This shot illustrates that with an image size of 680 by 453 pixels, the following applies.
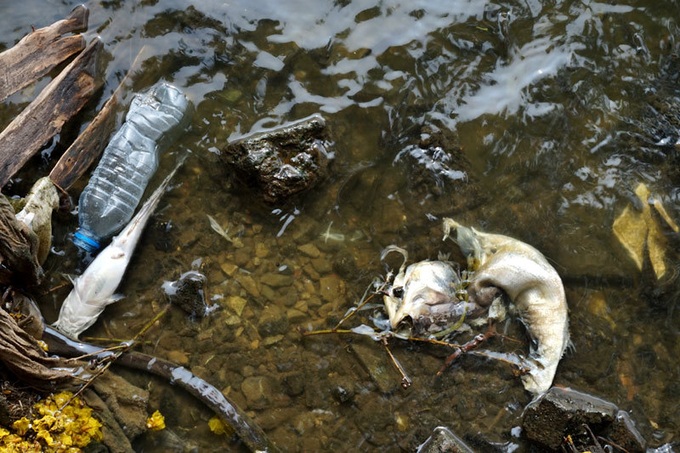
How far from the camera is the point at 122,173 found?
482 centimetres

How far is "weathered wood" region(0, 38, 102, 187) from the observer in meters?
4.52

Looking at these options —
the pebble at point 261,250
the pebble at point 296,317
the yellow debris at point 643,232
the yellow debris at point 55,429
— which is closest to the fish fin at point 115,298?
the yellow debris at point 55,429

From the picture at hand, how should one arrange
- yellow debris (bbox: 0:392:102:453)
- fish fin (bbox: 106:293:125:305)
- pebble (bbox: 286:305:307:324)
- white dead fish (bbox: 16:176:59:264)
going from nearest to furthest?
1. yellow debris (bbox: 0:392:102:453)
2. white dead fish (bbox: 16:176:59:264)
3. fish fin (bbox: 106:293:125:305)
4. pebble (bbox: 286:305:307:324)

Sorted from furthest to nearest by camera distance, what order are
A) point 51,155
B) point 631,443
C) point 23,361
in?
point 51,155, point 631,443, point 23,361

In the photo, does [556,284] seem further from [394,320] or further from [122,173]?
[122,173]

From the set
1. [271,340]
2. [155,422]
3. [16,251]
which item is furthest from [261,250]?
[16,251]

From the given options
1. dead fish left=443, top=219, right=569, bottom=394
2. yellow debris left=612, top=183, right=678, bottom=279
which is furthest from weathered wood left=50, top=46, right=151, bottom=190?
yellow debris left=612, top=183, right=678, bottom=279

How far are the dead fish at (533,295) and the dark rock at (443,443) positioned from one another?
26.3 inches

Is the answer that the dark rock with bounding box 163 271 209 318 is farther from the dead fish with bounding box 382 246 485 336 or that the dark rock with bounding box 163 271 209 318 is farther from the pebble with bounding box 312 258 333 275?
the dead fish with bounding box 382 246 485 336

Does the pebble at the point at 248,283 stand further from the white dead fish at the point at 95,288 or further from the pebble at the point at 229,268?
the white dead fish at the point at 95,288

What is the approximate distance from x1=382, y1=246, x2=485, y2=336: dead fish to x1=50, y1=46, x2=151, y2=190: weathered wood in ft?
8.27

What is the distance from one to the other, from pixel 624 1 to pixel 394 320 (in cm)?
326

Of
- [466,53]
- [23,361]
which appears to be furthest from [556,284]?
[23,361]

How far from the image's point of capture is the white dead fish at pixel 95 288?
4566 millimetres
